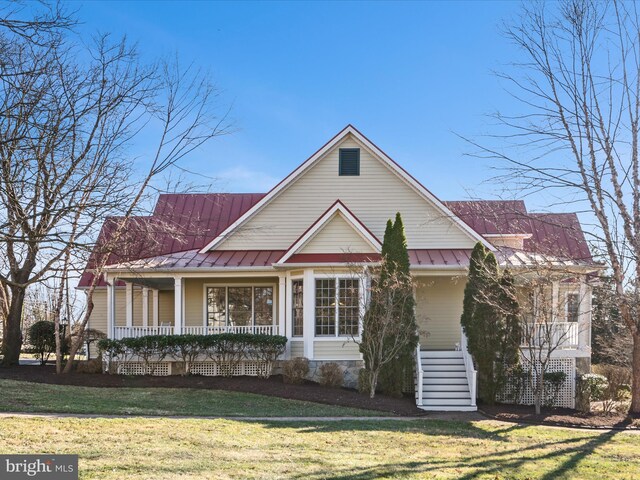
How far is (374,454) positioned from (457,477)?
166cm

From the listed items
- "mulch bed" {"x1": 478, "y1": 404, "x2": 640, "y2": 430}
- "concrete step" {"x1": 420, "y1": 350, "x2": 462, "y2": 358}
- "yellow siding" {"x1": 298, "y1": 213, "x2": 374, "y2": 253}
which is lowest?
"mulch bed" {"x1": 478, "y1": 404, "x2": 640, "y2": 430}

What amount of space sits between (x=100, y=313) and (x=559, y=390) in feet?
57.8

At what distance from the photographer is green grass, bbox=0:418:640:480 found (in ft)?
29.5

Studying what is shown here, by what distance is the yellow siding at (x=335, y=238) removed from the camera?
20.1 metres

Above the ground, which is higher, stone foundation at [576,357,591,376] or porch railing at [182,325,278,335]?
porch railing at [182,325,278,335]

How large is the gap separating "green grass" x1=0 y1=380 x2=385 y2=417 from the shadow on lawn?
174 centimetres

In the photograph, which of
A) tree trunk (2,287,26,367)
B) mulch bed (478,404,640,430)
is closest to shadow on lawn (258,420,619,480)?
mulch bed (478,404,640,430)

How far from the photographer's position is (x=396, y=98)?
683 inches

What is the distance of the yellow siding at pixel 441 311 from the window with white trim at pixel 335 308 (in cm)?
290

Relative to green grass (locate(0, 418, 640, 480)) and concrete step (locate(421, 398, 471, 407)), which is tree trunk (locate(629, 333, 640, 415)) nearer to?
green grass (locate(0, 418, 640, 480))

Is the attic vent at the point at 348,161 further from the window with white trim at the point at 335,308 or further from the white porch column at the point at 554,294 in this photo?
the white porch column at the point at 554,294

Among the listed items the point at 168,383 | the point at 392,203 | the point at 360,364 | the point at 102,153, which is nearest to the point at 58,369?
the point at 168,383

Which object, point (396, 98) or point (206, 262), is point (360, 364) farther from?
point (396, 98)

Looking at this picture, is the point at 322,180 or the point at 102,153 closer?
the point at 102,153
